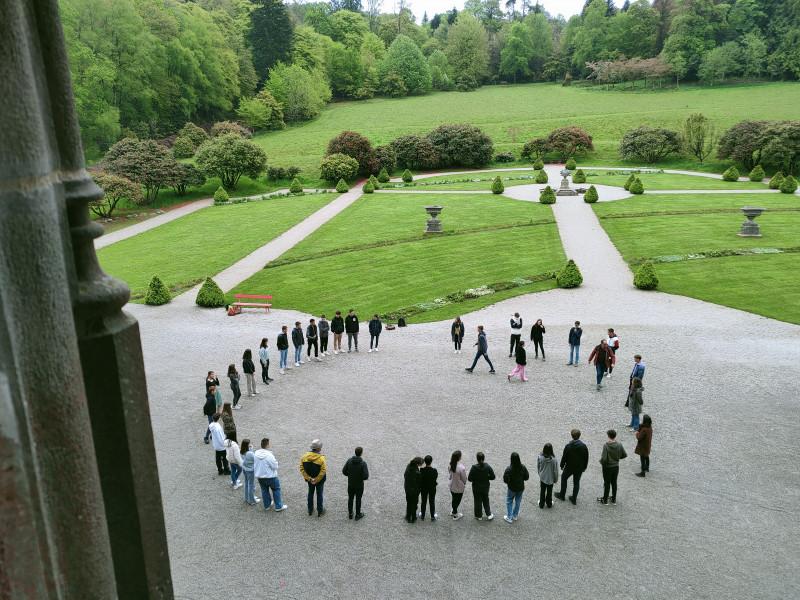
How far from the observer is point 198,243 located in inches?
1395

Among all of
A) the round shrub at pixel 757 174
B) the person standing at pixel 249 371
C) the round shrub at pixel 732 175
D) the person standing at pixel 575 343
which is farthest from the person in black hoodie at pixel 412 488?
the round shrub at pixel 757 174

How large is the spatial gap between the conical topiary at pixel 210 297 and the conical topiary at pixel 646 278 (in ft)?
51.4

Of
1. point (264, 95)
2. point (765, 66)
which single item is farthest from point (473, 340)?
point (765, 66)

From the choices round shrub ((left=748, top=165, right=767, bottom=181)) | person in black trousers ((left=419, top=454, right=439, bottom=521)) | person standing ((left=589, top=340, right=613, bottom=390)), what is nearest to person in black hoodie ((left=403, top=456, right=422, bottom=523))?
person in black trousers ((left=419, top=454, right=439, bottom=521))

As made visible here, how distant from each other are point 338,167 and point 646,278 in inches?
1389

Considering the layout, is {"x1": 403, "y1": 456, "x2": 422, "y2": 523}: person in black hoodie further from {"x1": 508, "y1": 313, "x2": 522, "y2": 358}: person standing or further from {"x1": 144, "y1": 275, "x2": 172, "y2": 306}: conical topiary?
{"x1": 144, "y1": 275, "x2": 172, "y2": 306}: conical topiary

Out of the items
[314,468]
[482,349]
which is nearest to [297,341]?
[482,349]

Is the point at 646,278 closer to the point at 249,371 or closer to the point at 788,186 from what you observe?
the point at 249,371

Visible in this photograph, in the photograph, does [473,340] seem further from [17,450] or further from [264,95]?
[264,95]

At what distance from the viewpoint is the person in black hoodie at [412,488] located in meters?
10.1

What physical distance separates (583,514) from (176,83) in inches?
2803

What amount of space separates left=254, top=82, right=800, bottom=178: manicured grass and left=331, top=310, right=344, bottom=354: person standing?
141 ft

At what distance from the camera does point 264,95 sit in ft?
258

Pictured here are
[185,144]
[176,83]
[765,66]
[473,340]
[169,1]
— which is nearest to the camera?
[473,340]
